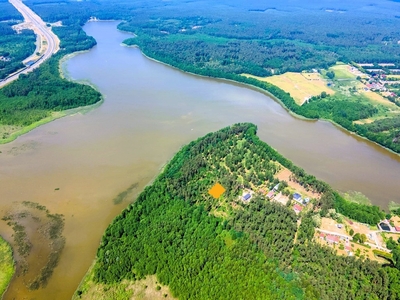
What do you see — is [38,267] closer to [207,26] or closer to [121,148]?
[121,148]

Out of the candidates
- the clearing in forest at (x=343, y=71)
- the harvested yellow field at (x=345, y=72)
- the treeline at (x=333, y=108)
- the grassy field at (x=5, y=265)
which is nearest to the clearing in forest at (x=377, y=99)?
the treeline at (x=333, y=108)

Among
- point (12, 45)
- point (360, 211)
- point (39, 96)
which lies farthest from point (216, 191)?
point (12, 45)

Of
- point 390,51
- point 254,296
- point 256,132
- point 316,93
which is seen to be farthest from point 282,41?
point 254,296

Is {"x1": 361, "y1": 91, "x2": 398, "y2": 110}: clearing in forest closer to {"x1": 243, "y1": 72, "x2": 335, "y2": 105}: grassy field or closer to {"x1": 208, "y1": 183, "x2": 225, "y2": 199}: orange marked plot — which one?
{"x1": 243, "y1": 72, "x2": 335, "y2": 105}: grassy field

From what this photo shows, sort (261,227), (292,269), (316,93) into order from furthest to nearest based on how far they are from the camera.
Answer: (316,93), (261,227), (292,269)

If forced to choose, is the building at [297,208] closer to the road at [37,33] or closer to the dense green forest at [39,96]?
the dense green forest at [39,96]

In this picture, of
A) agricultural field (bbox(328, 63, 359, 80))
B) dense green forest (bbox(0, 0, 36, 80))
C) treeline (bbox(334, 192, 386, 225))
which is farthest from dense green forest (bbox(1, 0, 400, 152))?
treeline (bbox(334, 192, 386, 225))

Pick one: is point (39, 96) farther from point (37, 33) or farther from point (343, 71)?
point (343, 71)
